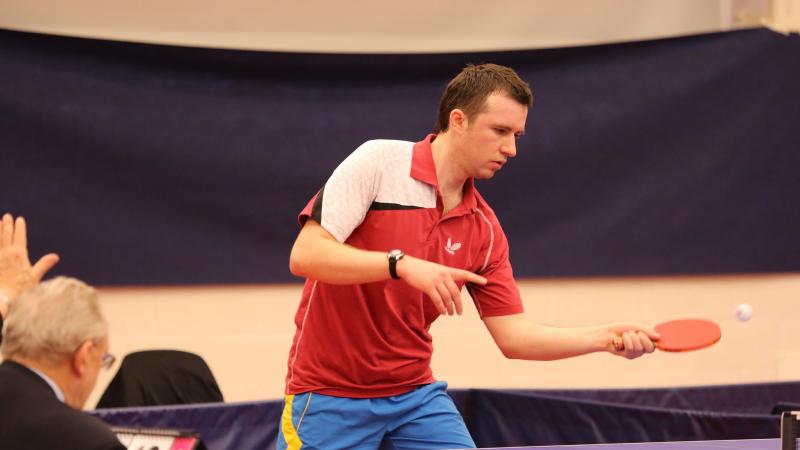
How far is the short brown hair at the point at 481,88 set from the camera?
111 inches

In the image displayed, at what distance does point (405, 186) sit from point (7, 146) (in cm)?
220

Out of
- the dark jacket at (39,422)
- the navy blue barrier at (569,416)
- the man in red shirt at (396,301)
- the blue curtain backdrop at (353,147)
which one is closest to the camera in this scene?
the dark jacket at (39,422)

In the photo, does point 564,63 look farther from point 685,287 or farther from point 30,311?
point 30,311

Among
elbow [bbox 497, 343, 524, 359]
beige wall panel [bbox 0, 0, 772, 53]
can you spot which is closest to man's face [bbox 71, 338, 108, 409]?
elbow [bbox 497, 343, 524, 359]

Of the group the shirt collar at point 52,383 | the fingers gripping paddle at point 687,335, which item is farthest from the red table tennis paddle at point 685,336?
the shirt collar at point 52,383

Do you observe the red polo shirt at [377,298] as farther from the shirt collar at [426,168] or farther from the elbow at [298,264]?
the elbow at [298,264]

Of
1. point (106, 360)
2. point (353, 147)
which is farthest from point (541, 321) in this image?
point (106, 360)

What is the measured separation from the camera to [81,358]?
1.89 metres

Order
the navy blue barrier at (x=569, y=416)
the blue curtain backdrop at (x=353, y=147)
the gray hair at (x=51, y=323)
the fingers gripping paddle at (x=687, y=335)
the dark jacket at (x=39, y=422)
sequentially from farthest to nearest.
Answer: the blue curtain backdrop at (x=353, y=147) → the navy blue barrier at (x=569, y=416) → the fingers gripping paddle at (x=687, y=335) → the gray hair at (x=51, y=323) → the dark jacket at (x=39, y=422)

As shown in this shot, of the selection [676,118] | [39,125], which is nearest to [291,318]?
[39,125]

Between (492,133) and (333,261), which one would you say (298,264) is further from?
(492,133)

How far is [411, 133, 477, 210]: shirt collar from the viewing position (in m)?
2.84

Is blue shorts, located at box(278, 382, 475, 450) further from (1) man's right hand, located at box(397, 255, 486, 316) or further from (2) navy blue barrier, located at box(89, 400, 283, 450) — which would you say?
(2) navy blue barrier, located at box(89, 400, 283, 450)

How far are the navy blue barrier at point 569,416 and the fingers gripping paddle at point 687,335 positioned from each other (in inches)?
A: 43.5
